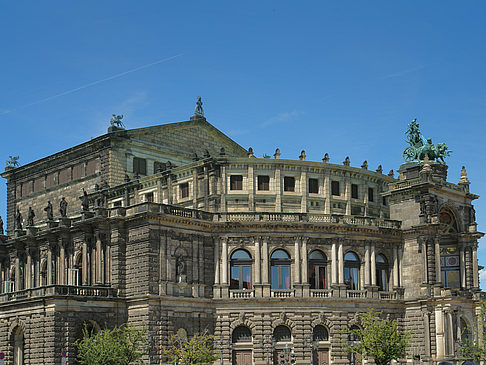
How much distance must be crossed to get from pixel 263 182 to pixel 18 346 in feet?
90.2

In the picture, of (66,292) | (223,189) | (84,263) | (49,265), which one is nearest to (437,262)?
(223,189)

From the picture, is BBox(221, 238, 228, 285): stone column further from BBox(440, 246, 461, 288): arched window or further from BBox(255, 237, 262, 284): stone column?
BBox(440, 246, 461, 288): arched window

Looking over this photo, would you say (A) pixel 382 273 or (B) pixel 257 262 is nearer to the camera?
(B) pixel 257 262

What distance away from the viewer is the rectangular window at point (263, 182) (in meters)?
79.4

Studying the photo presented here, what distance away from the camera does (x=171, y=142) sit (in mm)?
93062

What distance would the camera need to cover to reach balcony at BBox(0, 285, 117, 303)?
67938 millimetres

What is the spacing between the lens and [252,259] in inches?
2975

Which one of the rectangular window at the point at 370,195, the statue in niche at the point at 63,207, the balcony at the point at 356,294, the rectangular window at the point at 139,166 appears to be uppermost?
the rectangular window at the point at 139,166

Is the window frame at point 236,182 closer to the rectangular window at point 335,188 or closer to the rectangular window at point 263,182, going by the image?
the rectangular window at point 263,182

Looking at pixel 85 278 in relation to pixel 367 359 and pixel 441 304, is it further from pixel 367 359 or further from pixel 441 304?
pixel 441 304

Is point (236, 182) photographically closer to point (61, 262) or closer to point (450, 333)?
point (61, 262)

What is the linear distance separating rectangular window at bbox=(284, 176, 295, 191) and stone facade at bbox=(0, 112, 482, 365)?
155 mm

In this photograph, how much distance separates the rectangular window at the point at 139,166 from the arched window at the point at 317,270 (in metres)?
23.4

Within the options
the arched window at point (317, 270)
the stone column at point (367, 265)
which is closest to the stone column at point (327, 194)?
the stone column at point (367, 265)
